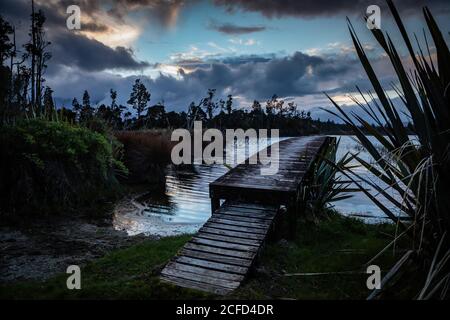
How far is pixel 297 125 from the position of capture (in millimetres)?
84438

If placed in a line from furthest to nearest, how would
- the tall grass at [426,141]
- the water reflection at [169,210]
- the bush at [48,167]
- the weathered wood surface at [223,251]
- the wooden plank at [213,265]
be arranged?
the water reflection at [169,210] < the bush at [48,167] < the wooden plank at [213,265] < the weathered wood surface at [223,251] < the tall grass at [426,141]

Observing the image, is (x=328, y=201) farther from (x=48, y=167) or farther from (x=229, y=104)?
(x=229, y=104)

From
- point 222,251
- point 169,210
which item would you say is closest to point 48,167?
point 169,210

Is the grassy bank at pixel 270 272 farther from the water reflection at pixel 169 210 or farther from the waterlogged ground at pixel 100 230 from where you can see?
the water reflection at pixel 169 210

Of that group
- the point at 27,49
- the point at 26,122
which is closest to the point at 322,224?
the point at 26,122

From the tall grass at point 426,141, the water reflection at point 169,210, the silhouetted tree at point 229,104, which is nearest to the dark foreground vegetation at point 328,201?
the tall grass at point 426,141

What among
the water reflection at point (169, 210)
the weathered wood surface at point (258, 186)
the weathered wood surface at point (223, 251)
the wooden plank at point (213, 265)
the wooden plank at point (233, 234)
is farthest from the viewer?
the water reflection at point (169, 210)

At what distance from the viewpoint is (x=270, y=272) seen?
4688mm

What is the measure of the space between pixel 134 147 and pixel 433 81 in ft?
39.1

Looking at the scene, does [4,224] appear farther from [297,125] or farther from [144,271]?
[297,125]

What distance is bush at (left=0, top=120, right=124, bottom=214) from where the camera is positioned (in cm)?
759

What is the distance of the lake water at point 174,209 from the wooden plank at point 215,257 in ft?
8.04

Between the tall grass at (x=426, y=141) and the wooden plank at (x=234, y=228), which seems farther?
the wooden plank at (x=234, y=228)

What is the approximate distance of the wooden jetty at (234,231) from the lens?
14.0ft
